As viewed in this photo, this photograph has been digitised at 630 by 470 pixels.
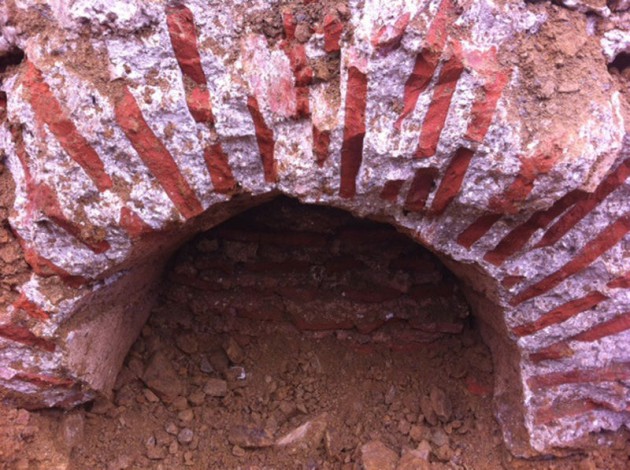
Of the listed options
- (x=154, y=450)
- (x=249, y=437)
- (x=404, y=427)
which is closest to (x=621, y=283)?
(x=404, y=427)

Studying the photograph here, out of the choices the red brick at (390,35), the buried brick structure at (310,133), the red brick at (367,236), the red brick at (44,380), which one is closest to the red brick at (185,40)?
the buried brick structure at (310,133)

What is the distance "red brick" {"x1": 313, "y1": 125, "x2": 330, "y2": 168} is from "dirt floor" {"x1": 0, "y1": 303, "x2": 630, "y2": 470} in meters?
0.77

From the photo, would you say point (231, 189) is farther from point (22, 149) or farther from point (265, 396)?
point (265, 396)

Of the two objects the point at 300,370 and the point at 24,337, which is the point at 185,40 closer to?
the point at 24,337

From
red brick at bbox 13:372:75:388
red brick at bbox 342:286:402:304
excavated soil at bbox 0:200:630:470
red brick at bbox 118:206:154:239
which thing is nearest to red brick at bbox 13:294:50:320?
red brick at bbox 13:372:75:388

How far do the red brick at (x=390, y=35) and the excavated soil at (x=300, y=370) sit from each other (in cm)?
67

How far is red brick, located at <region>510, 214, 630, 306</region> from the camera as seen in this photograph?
149 cm

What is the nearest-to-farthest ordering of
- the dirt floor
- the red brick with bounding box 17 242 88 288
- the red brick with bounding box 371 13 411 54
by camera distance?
the red brick with bounding box 371 13 411 54 < the red brick with bounding box 17 242 88 288 < the dirt floor

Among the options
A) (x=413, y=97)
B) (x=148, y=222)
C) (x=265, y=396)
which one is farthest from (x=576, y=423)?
(x=148, y=222)

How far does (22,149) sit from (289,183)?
0.58m

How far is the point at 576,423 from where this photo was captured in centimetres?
172

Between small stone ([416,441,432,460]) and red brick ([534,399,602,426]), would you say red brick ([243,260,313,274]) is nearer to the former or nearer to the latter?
small stone ([416,441,432,460])

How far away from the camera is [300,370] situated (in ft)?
6.52

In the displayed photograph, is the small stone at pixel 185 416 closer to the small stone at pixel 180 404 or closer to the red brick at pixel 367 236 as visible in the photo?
the small stone at pixel 180 404
